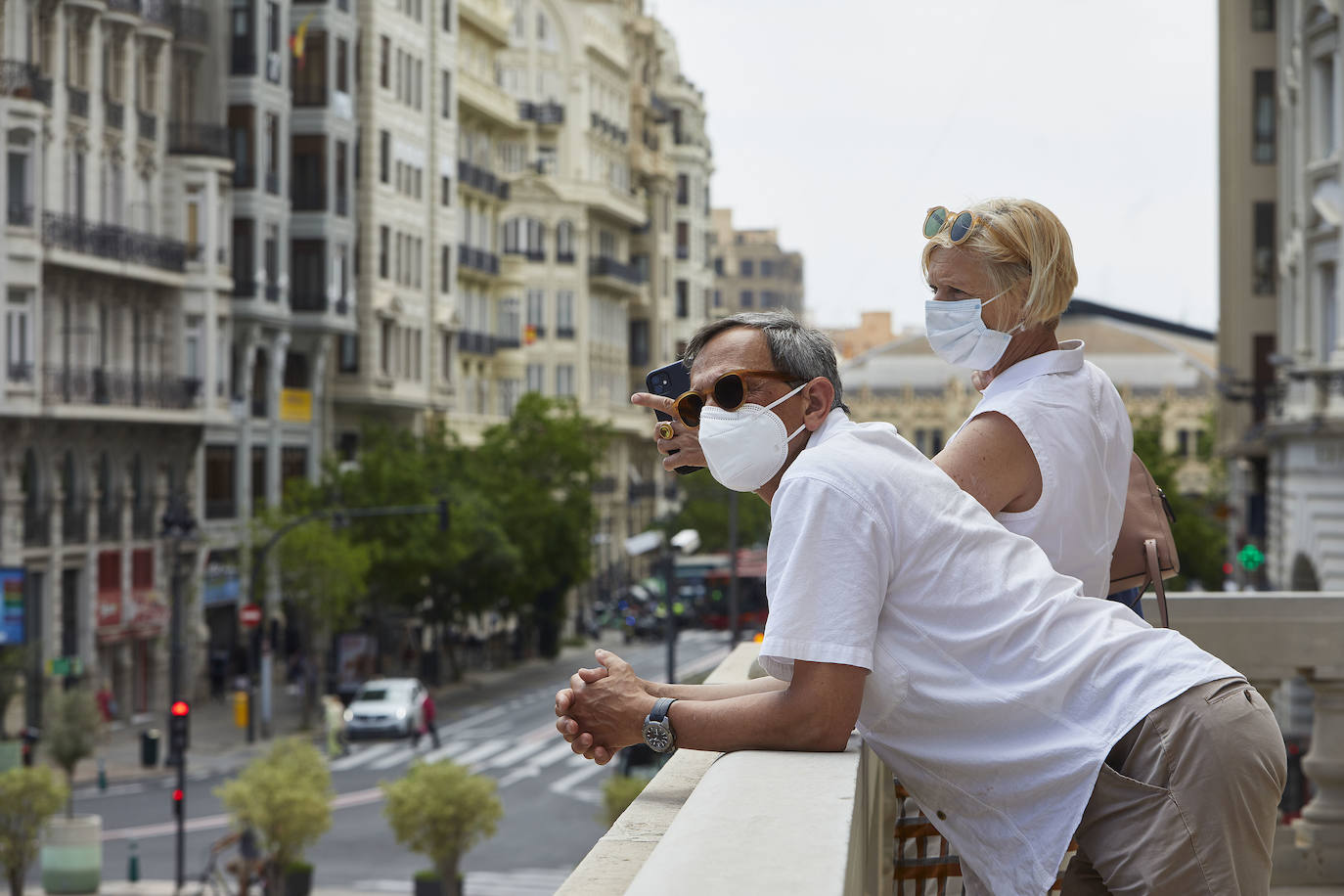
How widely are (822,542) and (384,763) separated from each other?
40517 mm

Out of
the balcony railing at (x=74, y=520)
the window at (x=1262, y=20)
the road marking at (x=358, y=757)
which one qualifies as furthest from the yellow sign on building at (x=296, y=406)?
the window at (x=1262, y=20)

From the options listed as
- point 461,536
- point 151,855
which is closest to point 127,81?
point 461,536

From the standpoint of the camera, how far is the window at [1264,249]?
47656mm

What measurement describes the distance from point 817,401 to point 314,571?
44.4m

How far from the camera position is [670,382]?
459 cm

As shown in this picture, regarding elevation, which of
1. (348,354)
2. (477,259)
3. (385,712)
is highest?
(477,259)

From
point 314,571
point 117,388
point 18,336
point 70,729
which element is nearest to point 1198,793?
point 70,729

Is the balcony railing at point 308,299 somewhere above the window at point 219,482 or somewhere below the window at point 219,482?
above

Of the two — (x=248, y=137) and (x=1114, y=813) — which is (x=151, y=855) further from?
(x=1114, y=813)

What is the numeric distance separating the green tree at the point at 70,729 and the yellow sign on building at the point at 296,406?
2099 cm

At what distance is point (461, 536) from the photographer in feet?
174

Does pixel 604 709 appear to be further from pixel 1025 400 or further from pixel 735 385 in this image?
pixel 1025 400

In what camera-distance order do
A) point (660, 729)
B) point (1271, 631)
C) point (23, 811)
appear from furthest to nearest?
point (23, 811)
point (1271, 631)
point (660, 729)

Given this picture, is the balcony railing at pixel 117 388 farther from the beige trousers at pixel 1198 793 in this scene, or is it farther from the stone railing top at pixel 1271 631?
the beige trousers at pixel 1198 793
